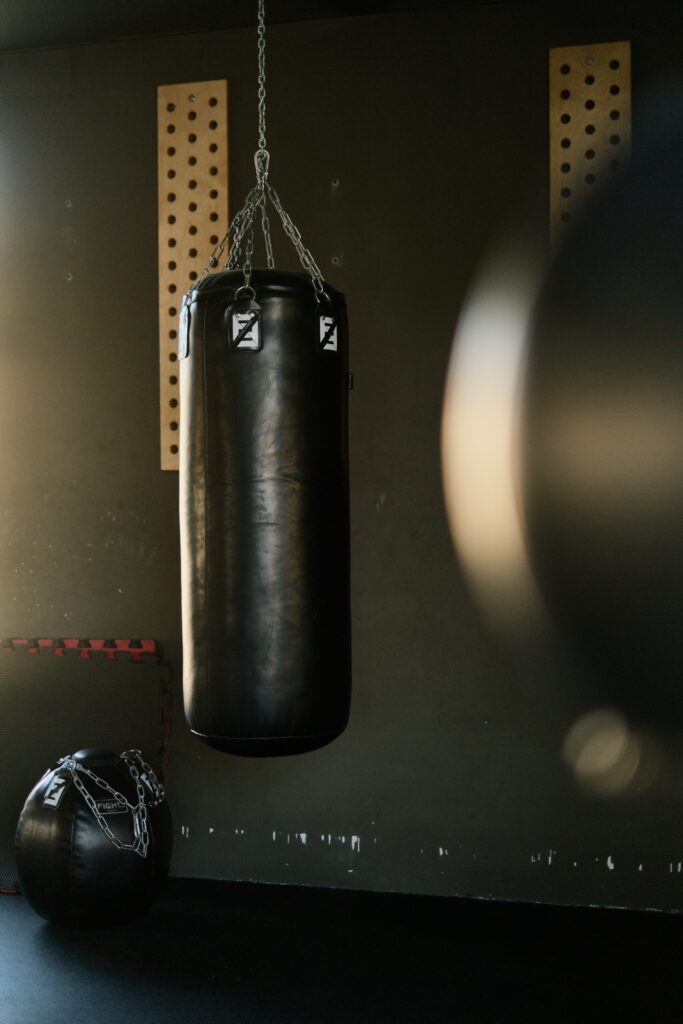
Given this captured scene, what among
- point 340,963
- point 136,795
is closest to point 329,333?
point 136,795

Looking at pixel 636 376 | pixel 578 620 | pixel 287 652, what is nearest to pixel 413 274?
pixel 636 376

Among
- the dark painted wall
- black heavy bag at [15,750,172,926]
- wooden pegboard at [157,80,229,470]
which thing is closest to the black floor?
black heavy bag at [15,750,172,926]

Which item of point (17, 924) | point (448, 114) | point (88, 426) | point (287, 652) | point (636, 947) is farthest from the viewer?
point (88, 426)

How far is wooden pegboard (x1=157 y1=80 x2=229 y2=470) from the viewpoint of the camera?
4.27 metres

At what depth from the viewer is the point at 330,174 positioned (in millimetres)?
4191

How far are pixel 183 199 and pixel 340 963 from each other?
2773 mm

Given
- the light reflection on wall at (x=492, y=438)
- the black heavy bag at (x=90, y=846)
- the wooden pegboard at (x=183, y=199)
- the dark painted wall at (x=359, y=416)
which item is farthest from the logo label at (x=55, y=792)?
the light reflection on wall at (x=492, y=438)

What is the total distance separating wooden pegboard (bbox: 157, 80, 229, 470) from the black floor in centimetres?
169

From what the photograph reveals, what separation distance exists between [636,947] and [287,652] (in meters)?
1.62

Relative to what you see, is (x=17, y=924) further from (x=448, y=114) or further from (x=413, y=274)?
(x=448, y=114)

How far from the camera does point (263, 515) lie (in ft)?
9.41

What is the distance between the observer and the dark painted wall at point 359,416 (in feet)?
13.2

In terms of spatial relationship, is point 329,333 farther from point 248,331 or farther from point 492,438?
point 492,438

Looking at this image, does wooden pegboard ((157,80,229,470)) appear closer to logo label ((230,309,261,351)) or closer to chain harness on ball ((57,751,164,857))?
chain harness on ball ((57,751,164,857))
